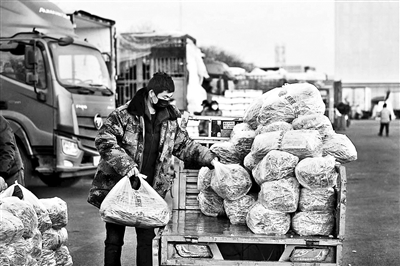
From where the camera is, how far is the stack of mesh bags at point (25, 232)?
423 cm

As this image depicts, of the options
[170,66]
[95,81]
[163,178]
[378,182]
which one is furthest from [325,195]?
[170,66]

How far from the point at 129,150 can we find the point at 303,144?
4.99 feet

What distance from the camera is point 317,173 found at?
4.67 metres

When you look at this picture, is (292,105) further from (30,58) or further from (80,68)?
(80,68)

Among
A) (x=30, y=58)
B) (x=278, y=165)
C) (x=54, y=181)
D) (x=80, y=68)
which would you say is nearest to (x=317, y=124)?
(x=278, y=165)

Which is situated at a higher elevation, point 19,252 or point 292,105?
point 292,105

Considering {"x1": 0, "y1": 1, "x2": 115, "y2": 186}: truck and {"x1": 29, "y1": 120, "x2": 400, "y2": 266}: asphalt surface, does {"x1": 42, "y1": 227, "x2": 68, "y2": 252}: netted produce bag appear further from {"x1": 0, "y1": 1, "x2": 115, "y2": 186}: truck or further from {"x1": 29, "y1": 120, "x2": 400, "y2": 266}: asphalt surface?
{"x1": 0, "y1": 1, "x2": 115, "y2": 186}: truck

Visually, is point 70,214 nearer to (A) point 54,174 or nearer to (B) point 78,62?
(A) point 54,174

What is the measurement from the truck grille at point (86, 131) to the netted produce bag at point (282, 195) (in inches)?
314

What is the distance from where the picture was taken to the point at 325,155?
5.03 m

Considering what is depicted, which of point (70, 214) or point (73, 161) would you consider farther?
point (73, 161)

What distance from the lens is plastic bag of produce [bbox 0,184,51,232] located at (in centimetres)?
475

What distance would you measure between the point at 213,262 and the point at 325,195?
1012 mm

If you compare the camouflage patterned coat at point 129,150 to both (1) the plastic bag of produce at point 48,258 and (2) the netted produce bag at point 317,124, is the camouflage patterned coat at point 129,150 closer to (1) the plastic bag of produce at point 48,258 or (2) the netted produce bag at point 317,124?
(1) the plastic bag of produce at point 48,258
